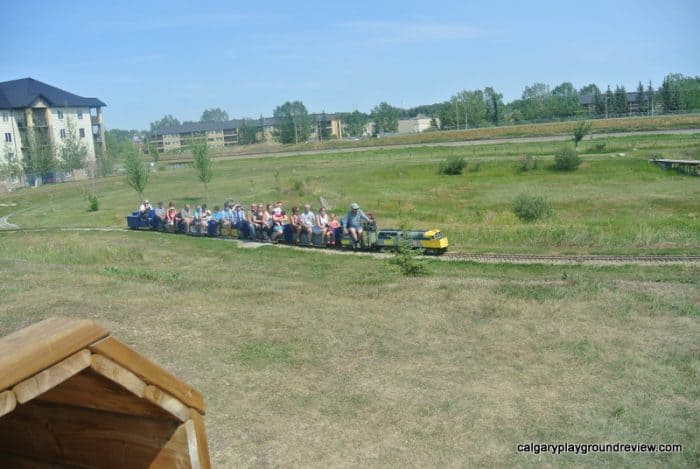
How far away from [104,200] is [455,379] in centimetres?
4296

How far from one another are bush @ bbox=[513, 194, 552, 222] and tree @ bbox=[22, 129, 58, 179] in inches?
2247

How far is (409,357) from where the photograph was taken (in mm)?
9336

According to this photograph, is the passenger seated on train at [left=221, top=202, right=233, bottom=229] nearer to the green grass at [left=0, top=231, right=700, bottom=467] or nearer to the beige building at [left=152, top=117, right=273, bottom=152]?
the green grass at [left=0, top=231, right=700, bottom=467]

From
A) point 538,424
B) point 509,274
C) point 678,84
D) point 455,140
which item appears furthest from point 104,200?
point 678,84

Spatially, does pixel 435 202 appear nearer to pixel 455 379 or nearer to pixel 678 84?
pixel 455 379

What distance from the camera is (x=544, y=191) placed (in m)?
39.4

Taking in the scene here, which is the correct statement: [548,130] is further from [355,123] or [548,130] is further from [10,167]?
[355,123]

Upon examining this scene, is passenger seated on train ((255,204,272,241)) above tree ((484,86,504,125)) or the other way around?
the other way around

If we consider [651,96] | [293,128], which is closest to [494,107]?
[651,96]

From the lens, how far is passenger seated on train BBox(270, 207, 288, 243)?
23.8 m

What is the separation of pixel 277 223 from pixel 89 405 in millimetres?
20746

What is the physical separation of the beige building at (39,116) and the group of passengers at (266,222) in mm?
53777

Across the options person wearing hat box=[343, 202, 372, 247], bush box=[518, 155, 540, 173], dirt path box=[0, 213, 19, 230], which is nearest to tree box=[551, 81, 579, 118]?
bush box=[518, 155, 540, 173]

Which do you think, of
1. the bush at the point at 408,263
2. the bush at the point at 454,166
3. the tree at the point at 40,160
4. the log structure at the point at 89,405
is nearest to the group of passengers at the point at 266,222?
the bush at the point at 408,263
